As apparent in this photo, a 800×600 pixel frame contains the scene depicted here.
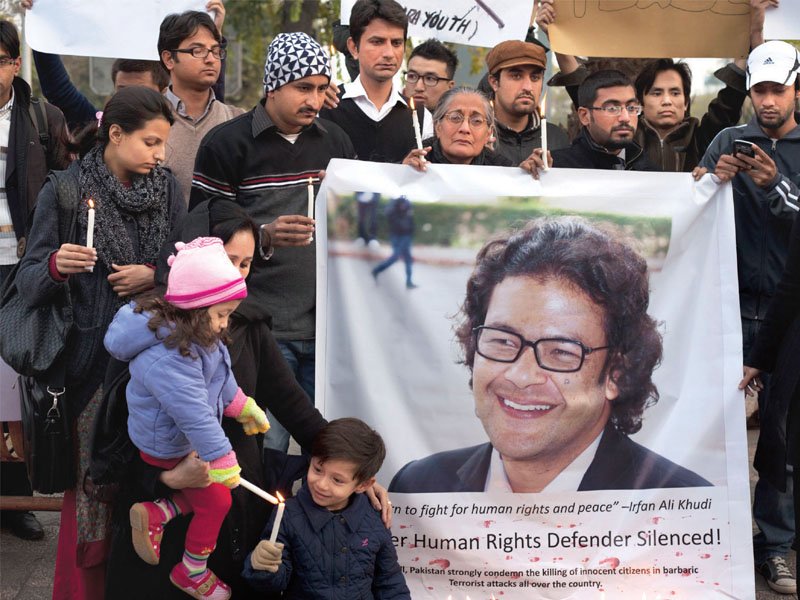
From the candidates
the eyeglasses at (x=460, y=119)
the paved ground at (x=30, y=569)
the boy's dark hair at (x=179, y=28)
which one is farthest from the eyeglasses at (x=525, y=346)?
the boy's dark hair at (x=179, y=28)

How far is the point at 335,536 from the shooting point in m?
3.81

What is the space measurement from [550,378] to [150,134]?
1.57 m

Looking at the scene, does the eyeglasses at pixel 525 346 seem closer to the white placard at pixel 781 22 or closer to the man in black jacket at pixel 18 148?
the man in black jacket at pixel 18 148

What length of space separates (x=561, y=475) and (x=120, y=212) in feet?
5.68

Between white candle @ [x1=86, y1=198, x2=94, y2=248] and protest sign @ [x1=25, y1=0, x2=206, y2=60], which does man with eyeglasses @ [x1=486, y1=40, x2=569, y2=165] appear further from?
white candle @ [x1=86, y1=198, x2=94, y2=248]

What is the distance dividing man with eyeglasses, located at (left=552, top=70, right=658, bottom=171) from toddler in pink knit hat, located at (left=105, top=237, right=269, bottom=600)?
1982mm

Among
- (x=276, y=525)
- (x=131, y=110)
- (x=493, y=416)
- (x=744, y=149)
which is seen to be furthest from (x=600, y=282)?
(x=131, y=110)

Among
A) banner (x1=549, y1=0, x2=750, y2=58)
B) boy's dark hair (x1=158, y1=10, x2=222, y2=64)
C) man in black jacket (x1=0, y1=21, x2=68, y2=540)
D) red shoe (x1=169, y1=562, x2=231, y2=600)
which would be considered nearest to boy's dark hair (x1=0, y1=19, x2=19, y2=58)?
man in black jacket (x1=0, y1=21, x2=68, y2=540)

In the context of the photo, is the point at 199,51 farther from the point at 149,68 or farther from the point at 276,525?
the point at 276,525

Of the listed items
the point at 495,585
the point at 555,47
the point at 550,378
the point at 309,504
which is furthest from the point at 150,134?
the point at 555,47

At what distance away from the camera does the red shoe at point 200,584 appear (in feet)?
12.2

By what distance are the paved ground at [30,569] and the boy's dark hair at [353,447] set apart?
4.95 feet

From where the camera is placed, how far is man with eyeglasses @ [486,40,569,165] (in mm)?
5547

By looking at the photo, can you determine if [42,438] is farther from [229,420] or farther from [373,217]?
[373,217]
